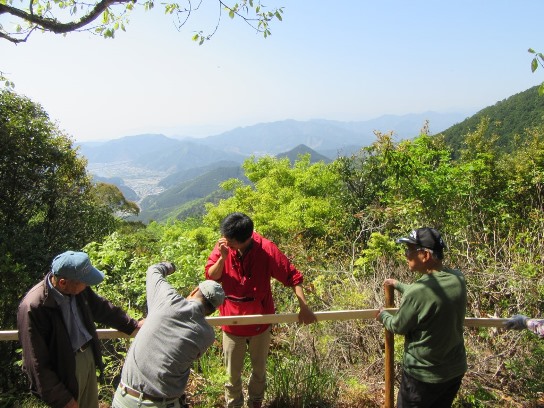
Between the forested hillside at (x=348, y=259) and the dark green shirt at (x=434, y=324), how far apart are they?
3.48ft

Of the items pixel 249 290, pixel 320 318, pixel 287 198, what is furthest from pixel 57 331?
pixel 287 198

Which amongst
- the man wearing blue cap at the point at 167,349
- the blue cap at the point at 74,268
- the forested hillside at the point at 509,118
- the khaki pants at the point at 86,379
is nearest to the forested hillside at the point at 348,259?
the khaki pants at the point at 86,379

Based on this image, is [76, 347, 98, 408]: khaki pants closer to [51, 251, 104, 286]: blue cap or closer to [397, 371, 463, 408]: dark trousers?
[51, 251, 104, 286]: blue cap

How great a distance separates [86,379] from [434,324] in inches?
96.0

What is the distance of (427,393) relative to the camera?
2.57 metres

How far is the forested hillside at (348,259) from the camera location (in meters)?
3.47

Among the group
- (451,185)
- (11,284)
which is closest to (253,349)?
(451,185)

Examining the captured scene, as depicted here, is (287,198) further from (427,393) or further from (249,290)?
(427,393)

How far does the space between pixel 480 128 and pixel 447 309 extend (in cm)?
2715

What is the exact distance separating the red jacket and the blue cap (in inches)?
36.1

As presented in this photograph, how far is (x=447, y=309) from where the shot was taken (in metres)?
2.40

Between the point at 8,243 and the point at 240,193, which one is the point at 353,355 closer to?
the point at 8,243

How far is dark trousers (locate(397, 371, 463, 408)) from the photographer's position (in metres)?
2.56

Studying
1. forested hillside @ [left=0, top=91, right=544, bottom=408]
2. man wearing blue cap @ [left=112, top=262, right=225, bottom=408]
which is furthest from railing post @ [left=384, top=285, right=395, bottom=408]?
man wearing blue cap @ [left=112, top=262, right=225, bottom=408]
